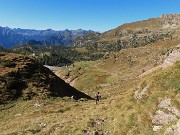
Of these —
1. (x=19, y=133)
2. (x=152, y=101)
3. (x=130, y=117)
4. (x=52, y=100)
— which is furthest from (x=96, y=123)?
(x=52, y=100)

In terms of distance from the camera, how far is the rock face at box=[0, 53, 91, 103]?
60250 millimetres

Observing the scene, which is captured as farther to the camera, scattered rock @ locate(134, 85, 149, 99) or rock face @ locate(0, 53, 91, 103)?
rock face @ locate(0, 53, 91, 103)

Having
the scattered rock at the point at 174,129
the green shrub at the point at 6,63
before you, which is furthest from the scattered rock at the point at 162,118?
the green shrub at the point at 6,63

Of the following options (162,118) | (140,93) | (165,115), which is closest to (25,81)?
(140,93)

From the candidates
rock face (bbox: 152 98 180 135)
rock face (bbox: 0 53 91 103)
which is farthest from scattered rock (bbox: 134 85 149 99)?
rock face (bbox: 0 53 91 103)

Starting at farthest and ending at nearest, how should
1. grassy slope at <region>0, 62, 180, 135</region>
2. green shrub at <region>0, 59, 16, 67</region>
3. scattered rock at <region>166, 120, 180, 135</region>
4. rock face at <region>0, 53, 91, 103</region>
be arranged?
green shrub at <region>0, 59, 16, 67</region>
rock face at <region>0, 53, 91, 103</region>
grassy slope at <region>0, 62, 180, 135</region>
scattered rock at <region>166, 120, 180, 135</region>

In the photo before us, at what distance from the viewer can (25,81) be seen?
66.1 m

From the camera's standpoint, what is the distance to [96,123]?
1287 inches

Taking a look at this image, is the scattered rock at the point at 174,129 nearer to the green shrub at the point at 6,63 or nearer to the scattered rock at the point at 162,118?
the scattered rock at the point at 162,118

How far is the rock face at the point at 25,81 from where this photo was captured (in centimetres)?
6025

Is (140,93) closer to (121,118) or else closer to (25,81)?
(121,118)

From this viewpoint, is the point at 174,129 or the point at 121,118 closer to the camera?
the point at 174,129

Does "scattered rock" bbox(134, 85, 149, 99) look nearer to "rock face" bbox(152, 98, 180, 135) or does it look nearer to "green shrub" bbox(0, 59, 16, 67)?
"rock face" bbox(152, 98, 180, 135)

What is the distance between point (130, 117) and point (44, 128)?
10994 millimetres
